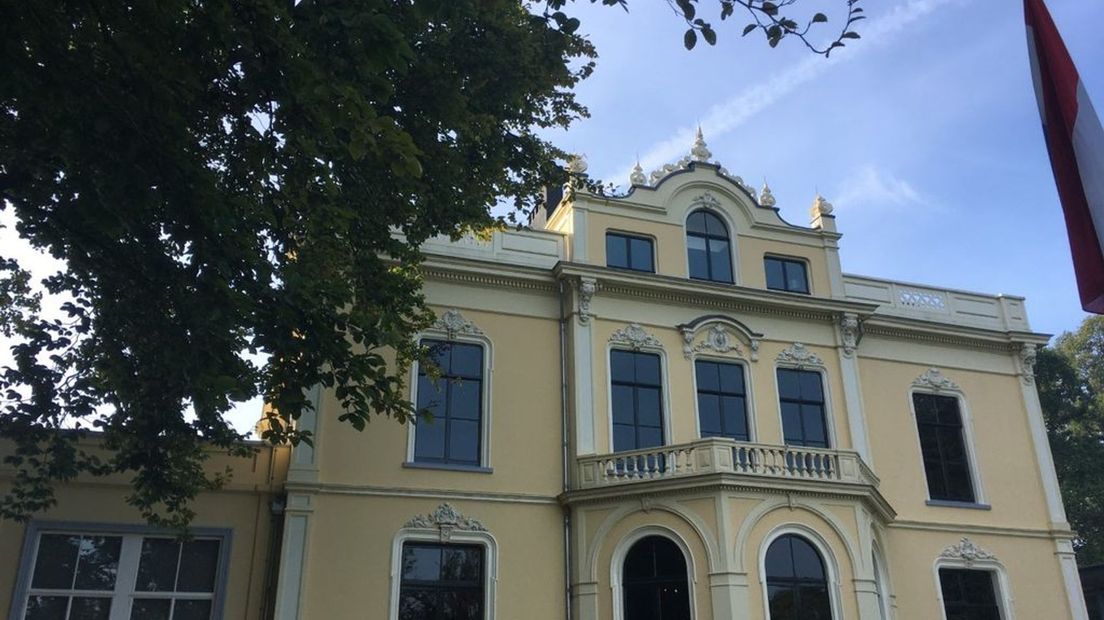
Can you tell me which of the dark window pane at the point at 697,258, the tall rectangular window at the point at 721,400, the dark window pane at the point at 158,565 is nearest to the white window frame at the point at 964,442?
the tall rectangular window at the point at 721,400

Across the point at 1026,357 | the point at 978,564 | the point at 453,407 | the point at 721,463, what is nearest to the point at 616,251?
the point at 453,407

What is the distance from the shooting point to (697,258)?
60.2ft

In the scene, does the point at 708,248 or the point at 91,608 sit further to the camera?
the point at 708,248

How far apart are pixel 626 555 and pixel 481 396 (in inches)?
143

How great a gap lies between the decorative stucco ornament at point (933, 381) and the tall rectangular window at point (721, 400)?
414 cm

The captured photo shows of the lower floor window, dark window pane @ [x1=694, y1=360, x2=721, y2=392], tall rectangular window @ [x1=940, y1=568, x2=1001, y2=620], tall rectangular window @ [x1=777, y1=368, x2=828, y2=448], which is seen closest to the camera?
Answer: the lower floor window

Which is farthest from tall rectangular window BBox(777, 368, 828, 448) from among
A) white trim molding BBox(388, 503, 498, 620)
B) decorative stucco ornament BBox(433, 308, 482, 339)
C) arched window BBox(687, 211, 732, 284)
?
white trim molding BBox(388, 503, 498, 620)

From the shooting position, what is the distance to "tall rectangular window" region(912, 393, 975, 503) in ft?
59.8

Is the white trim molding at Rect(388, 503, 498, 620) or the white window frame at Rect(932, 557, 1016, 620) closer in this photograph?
the white trim molding at Rect(388, 503, 498, 620)

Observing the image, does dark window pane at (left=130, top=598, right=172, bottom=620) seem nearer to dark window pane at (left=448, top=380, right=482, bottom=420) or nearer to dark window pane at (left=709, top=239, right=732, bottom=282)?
dark window pane at (left=448, top=380, right=482, bottom=420)

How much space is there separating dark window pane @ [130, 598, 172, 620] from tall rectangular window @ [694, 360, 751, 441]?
9.13 metres

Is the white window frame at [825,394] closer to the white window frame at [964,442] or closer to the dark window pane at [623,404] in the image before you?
the white window frame at [964,442]

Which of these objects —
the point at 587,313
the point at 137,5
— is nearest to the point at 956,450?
the point at 587,313

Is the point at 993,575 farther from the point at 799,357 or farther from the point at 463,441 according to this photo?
the point at 463,441
